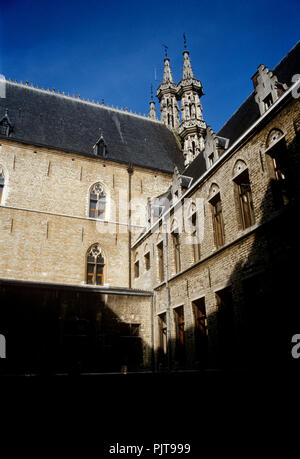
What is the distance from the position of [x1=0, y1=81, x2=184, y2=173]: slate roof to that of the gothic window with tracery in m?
5.56

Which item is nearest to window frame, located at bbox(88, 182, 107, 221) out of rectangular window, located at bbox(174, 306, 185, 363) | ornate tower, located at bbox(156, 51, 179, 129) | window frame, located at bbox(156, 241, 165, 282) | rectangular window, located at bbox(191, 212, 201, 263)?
window frame, located at bbox(156, 241, 165, 282)

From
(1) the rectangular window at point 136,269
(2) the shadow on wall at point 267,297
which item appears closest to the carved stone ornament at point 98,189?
(1) the rectangular window at point 136,269

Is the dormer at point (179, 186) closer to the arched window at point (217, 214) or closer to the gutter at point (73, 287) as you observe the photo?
the arched window at point (217, 214)

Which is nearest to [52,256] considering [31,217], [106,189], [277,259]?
[31,217]

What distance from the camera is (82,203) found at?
711 inches

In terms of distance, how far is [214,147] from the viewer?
10984mm

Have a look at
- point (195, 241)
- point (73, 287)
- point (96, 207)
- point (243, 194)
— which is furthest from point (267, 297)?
point (96, 207)

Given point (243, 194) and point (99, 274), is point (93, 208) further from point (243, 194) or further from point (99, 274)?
point (243, 194)

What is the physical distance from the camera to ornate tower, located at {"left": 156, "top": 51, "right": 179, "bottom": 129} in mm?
26438

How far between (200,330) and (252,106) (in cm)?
772

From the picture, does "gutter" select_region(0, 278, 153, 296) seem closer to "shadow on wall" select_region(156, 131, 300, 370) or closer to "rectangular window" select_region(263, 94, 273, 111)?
"shadow on wall" select_region(156, 131, 300, 370)

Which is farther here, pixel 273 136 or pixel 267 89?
pixel 267 89

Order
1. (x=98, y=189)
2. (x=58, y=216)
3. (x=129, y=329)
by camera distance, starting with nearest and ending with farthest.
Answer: (x=129, y=329) → (x=58, y=216) → (x=98, y=189)

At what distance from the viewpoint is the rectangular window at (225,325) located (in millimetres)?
9203
